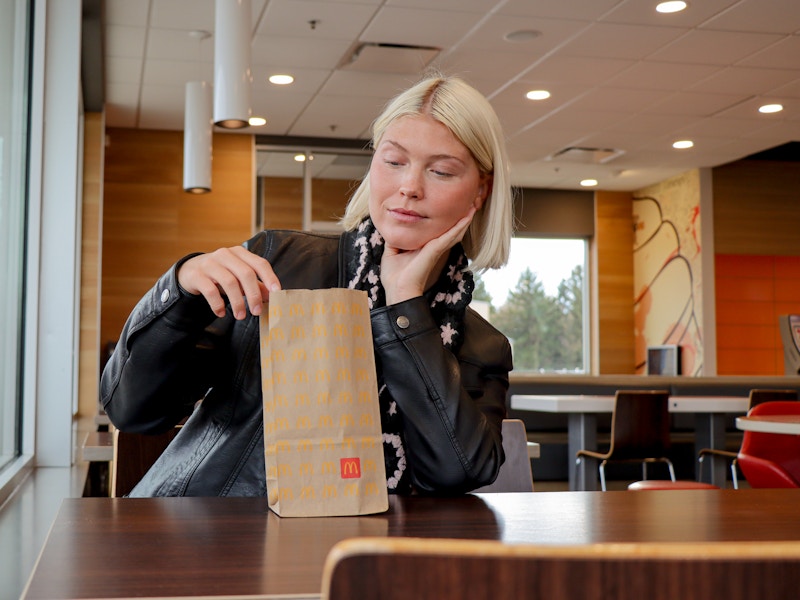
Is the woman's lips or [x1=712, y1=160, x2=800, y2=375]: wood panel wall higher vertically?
[x1=712, y1=160, x2=800, y2=375]: wood panel wall

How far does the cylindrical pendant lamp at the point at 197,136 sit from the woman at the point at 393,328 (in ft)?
16.7

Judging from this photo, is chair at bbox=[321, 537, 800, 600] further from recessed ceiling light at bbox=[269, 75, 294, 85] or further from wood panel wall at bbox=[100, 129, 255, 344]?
wood panel wall at bbox=[100, 129, 255, 344]

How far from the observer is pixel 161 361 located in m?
1.16

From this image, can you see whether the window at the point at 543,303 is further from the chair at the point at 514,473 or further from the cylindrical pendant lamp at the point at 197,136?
the chair at the point at 514,473

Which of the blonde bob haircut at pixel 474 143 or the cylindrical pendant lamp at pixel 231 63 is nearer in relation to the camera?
the blonde bob haircut at pixel 474 143

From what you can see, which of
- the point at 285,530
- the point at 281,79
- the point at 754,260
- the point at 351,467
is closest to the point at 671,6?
the point at 281,79

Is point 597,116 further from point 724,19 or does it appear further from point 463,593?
point 463,593

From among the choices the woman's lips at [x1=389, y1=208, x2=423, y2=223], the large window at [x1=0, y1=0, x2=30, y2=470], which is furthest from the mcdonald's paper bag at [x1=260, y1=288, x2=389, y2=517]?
the large window at [x1=0, y1=0, x2=30, y2=470]

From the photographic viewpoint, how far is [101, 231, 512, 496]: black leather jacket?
114cm

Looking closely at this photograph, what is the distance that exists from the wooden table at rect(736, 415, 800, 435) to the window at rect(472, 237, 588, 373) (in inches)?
331

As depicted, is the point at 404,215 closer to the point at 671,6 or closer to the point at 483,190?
the point at 483,190

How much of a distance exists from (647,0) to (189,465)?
5084 mm

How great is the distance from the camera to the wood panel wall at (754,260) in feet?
35.1

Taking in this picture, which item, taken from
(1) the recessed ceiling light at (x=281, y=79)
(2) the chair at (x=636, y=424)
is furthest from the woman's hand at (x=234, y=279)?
(1) the recessed ceiling light at (x=281, y=79)
